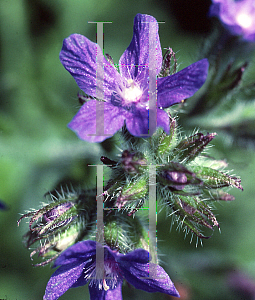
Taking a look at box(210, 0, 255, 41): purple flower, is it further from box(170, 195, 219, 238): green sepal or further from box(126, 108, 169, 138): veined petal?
box(170, 195, 219, 238): green sepal

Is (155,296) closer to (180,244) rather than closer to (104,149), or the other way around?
(180,244)

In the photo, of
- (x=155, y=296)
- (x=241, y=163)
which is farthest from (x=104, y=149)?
(x=155, y=296)

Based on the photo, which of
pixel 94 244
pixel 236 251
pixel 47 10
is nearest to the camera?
pixel 94 244

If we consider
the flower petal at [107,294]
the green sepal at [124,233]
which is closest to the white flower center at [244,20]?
the green sepal at [124,233]

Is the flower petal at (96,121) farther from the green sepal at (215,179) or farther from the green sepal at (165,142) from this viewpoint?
the green sepal at (215,179)

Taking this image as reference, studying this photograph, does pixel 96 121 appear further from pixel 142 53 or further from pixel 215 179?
pixel 215 179
